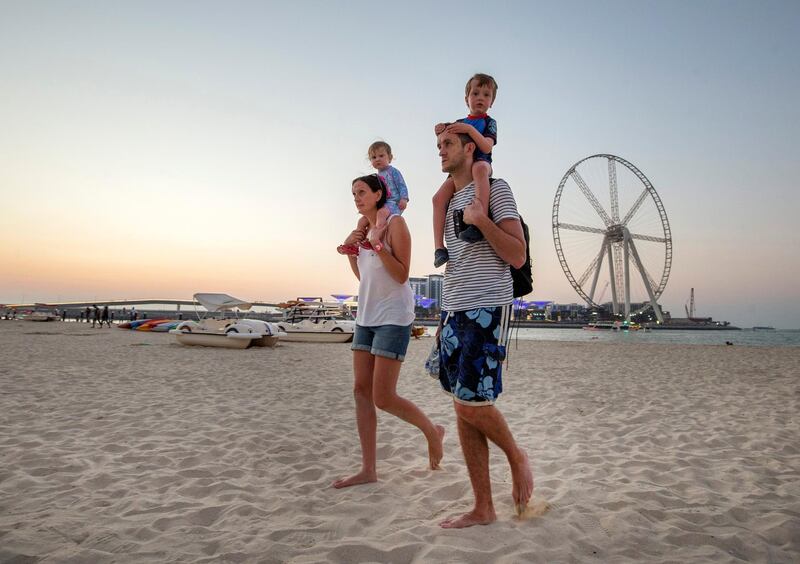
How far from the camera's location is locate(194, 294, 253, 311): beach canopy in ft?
78.2

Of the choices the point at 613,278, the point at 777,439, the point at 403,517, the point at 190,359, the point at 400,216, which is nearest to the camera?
the point at 403,517

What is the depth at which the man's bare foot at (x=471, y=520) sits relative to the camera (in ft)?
6.77

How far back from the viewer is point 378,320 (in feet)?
8.38

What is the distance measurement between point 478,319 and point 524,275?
321 millimetres

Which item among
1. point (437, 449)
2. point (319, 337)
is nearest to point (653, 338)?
point (319, 337)

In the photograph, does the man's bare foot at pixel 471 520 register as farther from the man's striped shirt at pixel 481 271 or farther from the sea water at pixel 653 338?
the sea water at pixel 653 338

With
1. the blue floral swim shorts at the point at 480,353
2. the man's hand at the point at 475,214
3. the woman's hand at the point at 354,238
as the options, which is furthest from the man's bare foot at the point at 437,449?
the man's hand at the point at 475,214

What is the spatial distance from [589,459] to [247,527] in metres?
2.41

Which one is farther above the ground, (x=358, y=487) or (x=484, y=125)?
(x=484, y=125)

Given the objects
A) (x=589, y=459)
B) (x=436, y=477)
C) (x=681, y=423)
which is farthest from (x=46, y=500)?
(x=681, y=423)

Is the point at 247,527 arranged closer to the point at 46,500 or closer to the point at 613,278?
the point at 46,500

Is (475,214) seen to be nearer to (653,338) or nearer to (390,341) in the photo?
(390,341)

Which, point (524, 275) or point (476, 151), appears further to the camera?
point (476, 151)

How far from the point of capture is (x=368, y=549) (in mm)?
1880
